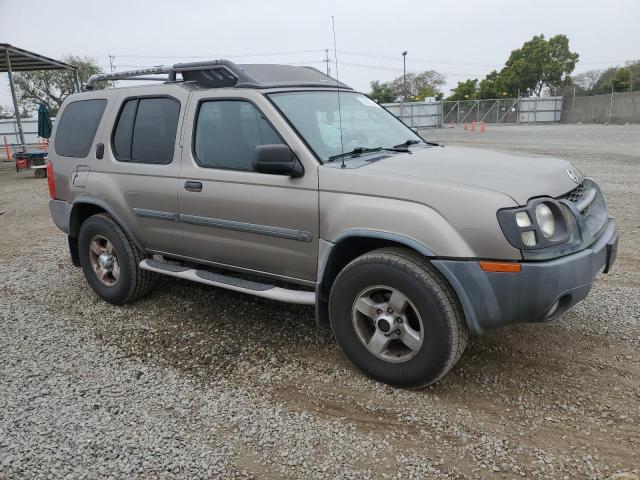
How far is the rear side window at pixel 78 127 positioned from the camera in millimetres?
4801

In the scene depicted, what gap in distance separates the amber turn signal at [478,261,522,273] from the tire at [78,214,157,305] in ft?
10.2

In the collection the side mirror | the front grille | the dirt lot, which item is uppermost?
the side mirror

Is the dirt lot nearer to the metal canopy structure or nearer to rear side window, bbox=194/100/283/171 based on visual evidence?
rear side window, bbox=194/100/283/171

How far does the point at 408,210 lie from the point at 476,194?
39 cm

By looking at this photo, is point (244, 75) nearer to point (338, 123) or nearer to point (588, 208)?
point (338, 123)

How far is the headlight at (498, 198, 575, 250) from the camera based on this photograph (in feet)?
9.12

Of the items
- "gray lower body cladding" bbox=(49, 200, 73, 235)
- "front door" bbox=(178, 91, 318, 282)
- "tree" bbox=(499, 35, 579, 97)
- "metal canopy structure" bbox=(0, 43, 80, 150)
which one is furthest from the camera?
"tree" bbox=(499, 35, 579, 97)

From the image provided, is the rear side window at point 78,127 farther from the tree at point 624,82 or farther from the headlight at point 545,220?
the tree at point 624,82

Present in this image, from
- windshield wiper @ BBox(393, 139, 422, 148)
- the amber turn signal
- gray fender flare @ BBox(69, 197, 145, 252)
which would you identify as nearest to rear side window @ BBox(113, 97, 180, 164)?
gray fender flare @ BBox(69, 197, 145, 252)

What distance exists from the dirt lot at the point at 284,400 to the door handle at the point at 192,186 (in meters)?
1.16

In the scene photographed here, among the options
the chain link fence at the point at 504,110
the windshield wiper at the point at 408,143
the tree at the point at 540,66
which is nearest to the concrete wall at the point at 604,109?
the chain link fence at the point at 504,110

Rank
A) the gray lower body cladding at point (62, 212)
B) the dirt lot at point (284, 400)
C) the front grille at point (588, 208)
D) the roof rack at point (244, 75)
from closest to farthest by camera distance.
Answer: the dirt lot at point (284, 400), the front grille at point (588, 208), the roof rack at point (244, 75), the gray lower body cladding at point (62, 212)

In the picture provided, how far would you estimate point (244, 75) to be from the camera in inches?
154

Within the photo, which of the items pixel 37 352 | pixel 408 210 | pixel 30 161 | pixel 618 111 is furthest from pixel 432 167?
pixel 618 111
